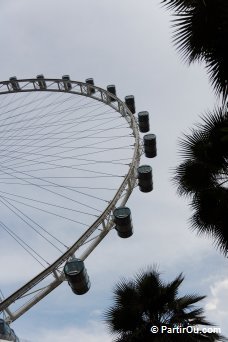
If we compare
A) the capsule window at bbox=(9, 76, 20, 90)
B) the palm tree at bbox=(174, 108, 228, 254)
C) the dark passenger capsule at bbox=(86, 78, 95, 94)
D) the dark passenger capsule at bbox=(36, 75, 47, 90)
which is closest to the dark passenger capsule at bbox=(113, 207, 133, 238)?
the palm tree at bbox=(174, 108, 228, 254)

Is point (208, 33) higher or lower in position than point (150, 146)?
higher

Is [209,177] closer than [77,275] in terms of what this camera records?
Yes

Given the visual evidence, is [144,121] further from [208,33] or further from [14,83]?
[208,33]

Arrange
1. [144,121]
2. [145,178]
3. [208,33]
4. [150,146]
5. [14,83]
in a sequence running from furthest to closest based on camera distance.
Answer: [14,83], [144,121], [150,146], [145,178], [208,33]

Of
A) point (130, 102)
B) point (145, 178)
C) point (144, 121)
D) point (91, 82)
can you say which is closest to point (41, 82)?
point (91, 82)

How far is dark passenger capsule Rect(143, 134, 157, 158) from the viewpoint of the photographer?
18594 mm

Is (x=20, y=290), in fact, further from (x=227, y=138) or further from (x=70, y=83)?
(x=70, y=83)

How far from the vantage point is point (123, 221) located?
1362 cm

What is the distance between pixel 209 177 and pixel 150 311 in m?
3.60

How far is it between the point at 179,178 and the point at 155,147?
32.0 feet

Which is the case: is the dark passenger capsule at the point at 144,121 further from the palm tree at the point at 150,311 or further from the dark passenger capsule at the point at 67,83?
the palm tree at the point at 150,311

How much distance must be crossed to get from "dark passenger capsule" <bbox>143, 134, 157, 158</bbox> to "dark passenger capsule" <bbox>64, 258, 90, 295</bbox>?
7924 mm

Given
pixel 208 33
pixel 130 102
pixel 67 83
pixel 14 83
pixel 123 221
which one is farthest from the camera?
pixel 14 83

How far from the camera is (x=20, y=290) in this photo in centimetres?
1134
